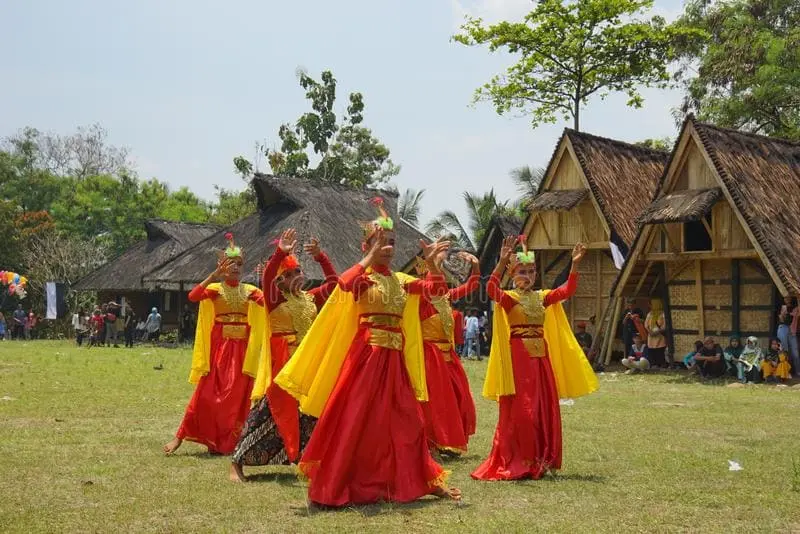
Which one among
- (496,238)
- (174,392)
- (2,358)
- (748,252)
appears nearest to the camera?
(174,392)

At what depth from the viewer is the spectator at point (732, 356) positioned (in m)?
19.7

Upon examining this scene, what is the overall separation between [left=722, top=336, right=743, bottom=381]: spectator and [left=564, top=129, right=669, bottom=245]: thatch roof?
4.69m

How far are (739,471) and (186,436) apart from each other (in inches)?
203

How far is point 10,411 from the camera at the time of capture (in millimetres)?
13156

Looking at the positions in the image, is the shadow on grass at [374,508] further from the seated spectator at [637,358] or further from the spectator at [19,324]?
the spectator at [19,324]

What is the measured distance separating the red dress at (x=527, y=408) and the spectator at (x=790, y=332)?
11.4m

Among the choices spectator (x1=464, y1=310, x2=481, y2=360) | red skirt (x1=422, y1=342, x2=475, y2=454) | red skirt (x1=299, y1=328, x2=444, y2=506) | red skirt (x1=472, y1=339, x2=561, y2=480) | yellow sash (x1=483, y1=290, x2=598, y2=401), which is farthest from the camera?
spectator (x1=464, y1=310, x2=481, y2=360)

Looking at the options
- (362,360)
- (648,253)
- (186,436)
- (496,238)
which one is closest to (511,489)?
(362,360)

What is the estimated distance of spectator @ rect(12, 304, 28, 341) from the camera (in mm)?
43594

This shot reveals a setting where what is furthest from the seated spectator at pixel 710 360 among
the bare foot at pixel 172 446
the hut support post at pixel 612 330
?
the bare foot at pixel 172 446

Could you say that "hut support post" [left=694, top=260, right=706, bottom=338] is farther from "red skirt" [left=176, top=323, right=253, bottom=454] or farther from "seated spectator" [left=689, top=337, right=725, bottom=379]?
"red skirt" [left=176, top=323, right=253, bottom=454]

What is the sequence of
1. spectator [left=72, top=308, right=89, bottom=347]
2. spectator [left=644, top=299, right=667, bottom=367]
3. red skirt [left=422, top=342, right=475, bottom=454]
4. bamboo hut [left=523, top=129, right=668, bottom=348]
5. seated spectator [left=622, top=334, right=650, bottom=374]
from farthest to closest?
1. spectator [left=72, top=308, right=89, bottom=347]
2. bamboo hut [left=523, top=129, right=668, bottom=348]
3. spectator [left=644, top=299, right=667, bottom=367]
4. seated spectator [left=622, top=334, right=650, bottom=374]
5. red skirt [left=422, top=342, right=475, bottom=454]

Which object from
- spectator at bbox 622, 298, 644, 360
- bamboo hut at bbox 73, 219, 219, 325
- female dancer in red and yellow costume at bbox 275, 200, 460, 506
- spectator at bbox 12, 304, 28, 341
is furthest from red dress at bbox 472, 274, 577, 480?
spectator at bbox 12, 304, 28, 341

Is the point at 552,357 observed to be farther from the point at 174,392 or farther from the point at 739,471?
the point at 174,392
